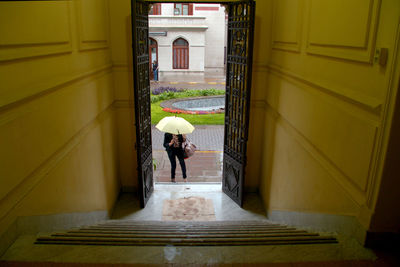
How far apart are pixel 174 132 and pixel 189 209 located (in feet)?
5.50

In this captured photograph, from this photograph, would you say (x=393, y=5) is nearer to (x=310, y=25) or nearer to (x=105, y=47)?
(x=310, y=25)

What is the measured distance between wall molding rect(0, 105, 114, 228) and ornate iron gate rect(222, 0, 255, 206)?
263 cm

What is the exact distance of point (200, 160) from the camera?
9.25 m

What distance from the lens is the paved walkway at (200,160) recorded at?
8.05m

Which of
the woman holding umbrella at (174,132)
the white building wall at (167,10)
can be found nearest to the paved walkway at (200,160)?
the woman holding umbrella at (174,132)

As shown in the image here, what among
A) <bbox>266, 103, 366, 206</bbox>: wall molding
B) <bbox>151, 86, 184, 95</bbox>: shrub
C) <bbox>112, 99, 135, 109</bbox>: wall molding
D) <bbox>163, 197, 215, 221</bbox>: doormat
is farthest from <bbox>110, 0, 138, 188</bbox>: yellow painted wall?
<bbox>151, 86, 184, 95</bbox>: shrub

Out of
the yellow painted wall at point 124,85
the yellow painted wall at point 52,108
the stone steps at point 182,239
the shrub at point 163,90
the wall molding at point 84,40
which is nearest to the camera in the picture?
the yellow painted wall at point 52,108

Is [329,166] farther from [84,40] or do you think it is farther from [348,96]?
[84,40]

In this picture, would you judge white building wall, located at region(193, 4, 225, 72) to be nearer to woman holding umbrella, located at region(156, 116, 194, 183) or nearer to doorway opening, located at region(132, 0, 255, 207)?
woman holding umbrella, located at region(156, 116, 194, 183)

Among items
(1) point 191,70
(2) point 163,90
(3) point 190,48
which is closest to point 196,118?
(2) point 163,90

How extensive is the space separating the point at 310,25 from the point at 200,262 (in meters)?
2.96

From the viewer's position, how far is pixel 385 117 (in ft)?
7.95

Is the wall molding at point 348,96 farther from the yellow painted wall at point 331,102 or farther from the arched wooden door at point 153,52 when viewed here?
the arched wooden door at point 153,52

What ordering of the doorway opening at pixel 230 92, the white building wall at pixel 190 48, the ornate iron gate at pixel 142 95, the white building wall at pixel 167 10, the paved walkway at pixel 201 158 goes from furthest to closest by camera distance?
the white building wall at pixel 167 10 < the white building wall at pixel 190 48 < the paved walkway at pixel 201 158 < the doorway opening at pixel 230 92 < the ornate iron gate at pixel 142 95
